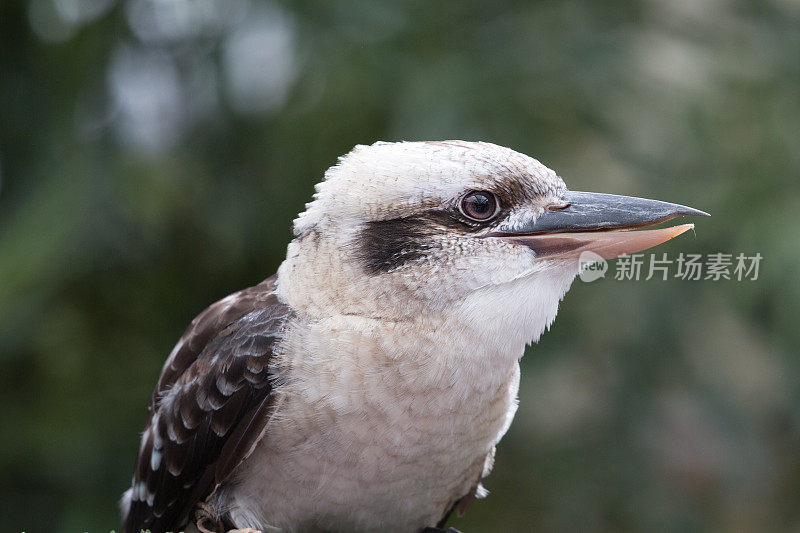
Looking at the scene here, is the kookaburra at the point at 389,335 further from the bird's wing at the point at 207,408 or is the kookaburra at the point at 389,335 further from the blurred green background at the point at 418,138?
the blurred green background at the point at 418,138

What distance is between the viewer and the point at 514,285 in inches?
78.9

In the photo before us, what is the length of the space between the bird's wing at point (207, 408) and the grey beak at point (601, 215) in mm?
676

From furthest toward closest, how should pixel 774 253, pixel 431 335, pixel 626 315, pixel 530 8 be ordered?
pixel 530 8 → pixel 626 315 → pixel 774 253 → pixel 431 335

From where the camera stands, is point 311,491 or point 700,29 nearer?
point 311,491

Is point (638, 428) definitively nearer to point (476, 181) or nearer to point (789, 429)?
point (789, 429)

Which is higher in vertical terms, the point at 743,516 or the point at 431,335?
the point at 431,335

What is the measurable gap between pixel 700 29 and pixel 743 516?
95.6 inches

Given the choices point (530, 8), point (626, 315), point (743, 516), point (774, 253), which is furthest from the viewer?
point (743, 516)

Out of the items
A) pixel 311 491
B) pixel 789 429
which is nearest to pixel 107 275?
pixel 311 491

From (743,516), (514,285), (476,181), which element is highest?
(476,181)

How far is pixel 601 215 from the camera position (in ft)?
6.64

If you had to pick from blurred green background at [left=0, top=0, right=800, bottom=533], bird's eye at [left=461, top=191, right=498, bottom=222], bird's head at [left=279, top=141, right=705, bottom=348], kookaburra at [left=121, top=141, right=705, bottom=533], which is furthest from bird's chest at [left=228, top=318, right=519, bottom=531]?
blurred green background at [left=0, top=0, right=800, bottom=533]

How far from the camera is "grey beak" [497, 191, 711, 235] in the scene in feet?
6.53

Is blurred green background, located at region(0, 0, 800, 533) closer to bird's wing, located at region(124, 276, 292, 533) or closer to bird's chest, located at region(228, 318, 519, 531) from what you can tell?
bird's wing, located at region(124, 276, 292, 533)
